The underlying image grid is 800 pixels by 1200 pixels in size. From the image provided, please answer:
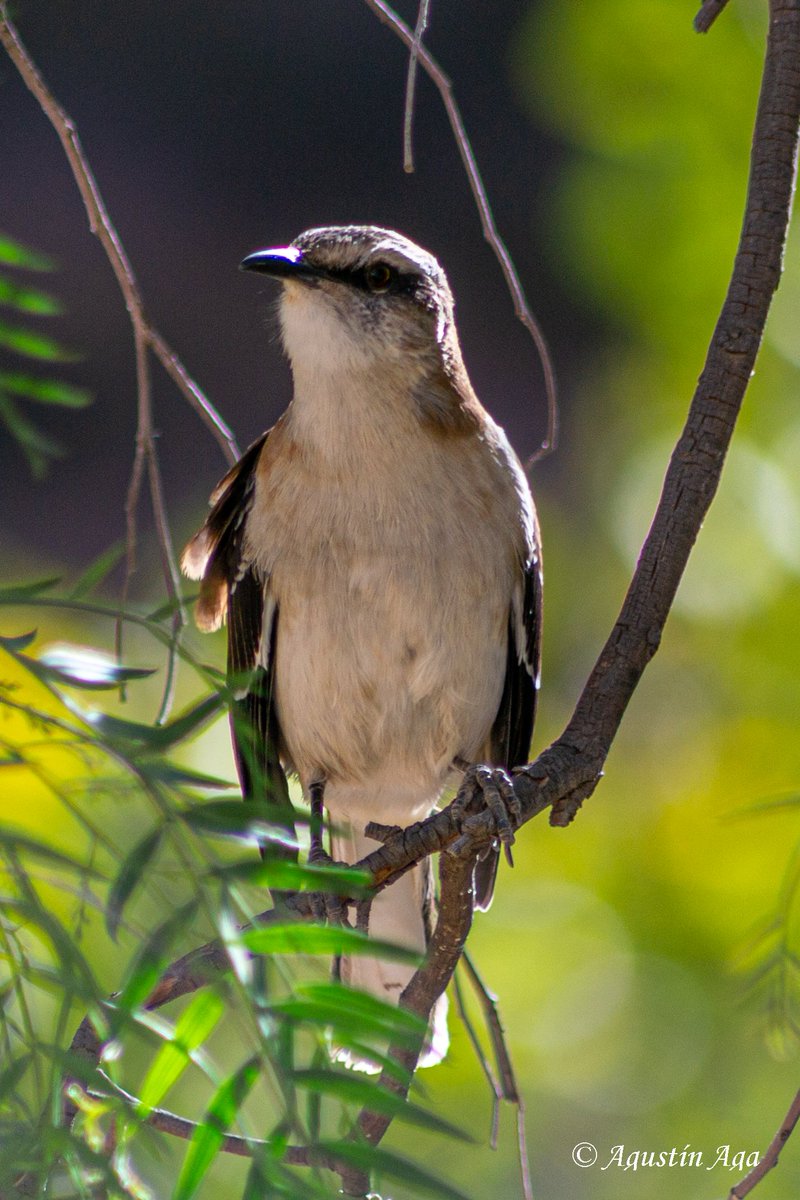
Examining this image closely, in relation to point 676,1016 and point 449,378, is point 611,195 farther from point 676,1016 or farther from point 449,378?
point 676,1016

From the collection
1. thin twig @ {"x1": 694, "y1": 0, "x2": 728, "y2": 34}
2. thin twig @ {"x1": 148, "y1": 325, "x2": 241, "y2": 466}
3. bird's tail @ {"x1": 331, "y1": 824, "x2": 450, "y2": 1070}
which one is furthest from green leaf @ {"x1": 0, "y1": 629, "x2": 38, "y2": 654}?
bird's tail @ {"x1": 331, "y1": 824, "x2": 450, "y2": 1070}

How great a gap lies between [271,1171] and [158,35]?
30.2 ft

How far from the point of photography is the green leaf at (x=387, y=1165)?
1.06 meters

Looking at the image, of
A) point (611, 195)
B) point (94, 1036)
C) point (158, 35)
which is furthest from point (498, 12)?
point (94, 1036)

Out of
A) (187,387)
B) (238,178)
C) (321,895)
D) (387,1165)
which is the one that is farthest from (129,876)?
(238,178)

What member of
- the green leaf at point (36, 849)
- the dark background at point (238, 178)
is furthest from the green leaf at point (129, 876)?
the dark background at point (238, 178)

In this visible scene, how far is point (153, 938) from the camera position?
115 cm

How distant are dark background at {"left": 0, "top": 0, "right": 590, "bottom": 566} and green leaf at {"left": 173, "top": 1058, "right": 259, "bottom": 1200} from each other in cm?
746

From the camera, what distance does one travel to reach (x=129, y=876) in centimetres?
118

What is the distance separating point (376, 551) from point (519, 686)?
2.07 ft

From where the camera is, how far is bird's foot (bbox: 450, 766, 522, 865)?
8.27ft

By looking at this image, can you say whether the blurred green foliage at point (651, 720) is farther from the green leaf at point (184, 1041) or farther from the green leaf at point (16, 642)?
the green leaf at point (184, 1041)

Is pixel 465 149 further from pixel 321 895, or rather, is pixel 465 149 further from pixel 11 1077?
pixel 11 1077

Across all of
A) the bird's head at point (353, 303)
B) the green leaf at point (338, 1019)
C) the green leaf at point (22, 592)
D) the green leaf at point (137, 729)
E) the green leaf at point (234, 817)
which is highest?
the bird's head at point (353, 303)
